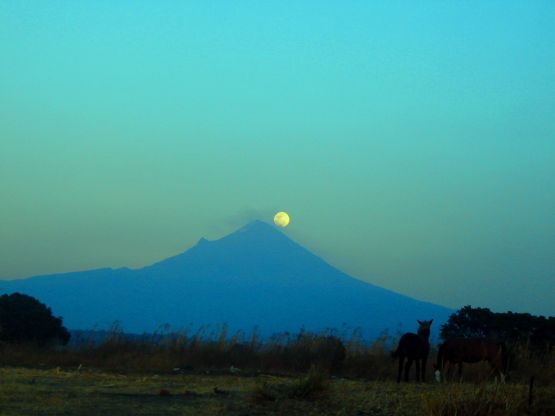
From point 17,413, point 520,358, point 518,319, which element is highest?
point 518,319

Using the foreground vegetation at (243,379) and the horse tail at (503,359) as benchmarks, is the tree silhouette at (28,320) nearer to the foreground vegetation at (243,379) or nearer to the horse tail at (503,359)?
the foreground vegetation at (243,379)

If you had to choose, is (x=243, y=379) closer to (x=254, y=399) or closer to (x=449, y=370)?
(x=254, y=399)

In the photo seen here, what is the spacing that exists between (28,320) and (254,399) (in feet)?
92.5

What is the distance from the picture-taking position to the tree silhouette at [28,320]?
129 feet

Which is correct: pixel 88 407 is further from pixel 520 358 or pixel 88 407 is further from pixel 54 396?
pixel 520 358

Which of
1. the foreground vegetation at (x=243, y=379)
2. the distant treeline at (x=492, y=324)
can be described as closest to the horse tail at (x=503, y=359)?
the foreground vegetation at (x=243, y=379)

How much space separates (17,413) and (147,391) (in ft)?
12.3

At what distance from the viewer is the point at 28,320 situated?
40219mm

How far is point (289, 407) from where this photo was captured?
14.2 m

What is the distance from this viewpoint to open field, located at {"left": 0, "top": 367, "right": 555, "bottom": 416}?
43.3ft

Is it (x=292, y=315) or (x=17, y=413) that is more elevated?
(x=292, y=315)

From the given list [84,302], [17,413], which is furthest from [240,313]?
[17,413]

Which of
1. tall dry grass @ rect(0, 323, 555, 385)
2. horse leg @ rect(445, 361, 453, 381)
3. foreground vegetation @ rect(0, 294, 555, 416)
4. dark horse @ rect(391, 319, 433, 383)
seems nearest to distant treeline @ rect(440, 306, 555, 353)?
foreground vegetation @ rect(0, 294, 555, 416)

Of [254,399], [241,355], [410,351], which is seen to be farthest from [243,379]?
[254,399]
